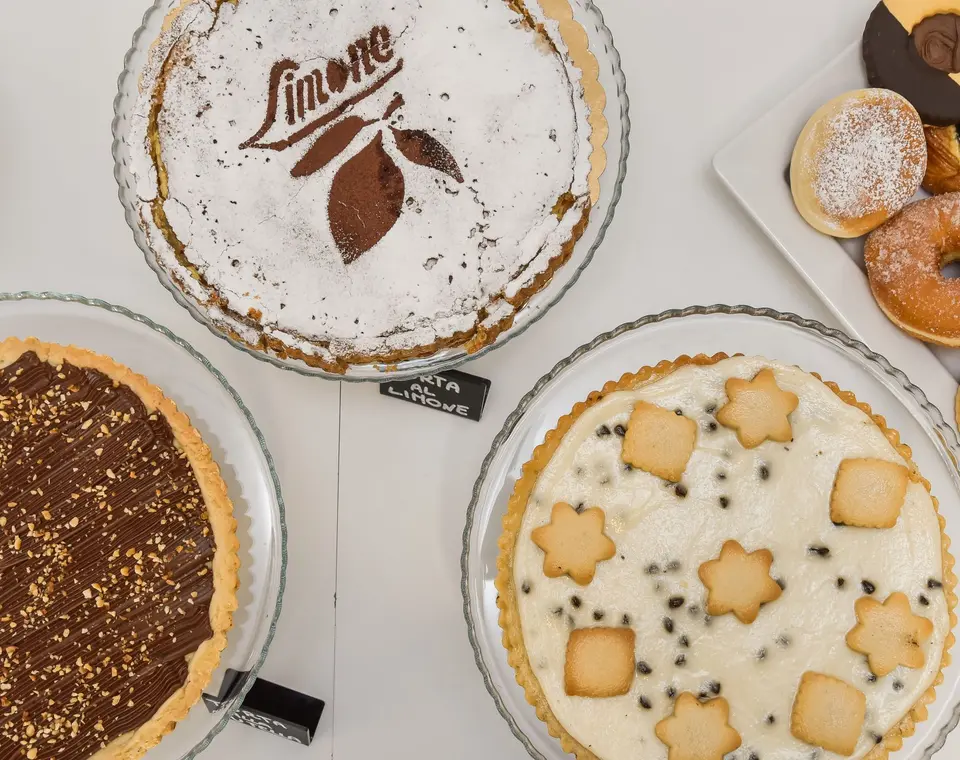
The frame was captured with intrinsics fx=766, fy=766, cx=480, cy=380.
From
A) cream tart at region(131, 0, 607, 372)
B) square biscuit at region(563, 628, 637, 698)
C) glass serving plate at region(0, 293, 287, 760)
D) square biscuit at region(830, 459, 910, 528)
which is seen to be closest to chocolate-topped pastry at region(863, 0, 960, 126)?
cream tart at region(131, 0, 607, 372)

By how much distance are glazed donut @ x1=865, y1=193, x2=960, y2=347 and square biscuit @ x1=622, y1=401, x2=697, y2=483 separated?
0.56 m

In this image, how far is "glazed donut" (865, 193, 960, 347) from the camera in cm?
146

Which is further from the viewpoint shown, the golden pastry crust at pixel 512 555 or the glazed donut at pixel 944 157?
the glazed donut at pixel 944 157

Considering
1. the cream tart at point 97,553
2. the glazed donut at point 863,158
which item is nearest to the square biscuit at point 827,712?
the glazed donut at point 863,158

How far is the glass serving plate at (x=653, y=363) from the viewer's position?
53.8 inches

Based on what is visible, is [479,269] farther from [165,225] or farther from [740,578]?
[740,578]

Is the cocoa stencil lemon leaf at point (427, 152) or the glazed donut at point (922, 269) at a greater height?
the cocoa stencil lemon leaf at point (427, 152)

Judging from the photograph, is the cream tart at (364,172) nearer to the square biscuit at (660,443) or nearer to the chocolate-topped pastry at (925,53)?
the square biscuit at (660,443)

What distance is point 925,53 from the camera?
1505mm

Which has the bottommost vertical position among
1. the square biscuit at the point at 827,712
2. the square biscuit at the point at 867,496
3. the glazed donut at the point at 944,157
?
the square biscuit at the point at 827,712

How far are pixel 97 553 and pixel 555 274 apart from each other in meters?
1.00

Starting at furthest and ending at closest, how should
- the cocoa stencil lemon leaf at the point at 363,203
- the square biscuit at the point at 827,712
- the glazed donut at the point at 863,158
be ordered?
1. the glazed donut at the point at 863,158
2. the cocoa stencil lemon leaf at the point at 363,203
3. the square biscuit at the point at 827,712

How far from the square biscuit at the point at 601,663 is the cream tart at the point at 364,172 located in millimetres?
532

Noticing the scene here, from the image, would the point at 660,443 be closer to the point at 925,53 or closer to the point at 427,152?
the point at 427,152
